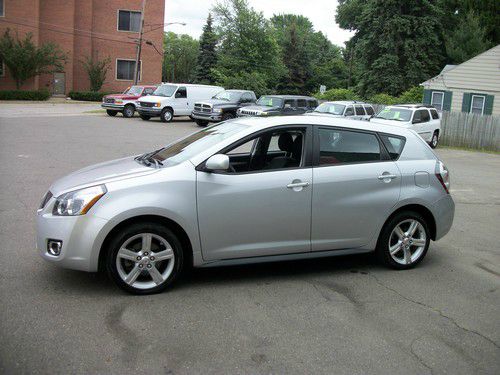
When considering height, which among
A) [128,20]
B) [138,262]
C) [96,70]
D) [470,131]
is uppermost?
[128,20]

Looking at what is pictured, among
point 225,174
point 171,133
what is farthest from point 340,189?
point 171,133

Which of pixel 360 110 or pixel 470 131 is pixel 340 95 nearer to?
pixel 470 131

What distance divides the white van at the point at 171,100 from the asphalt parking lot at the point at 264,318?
890 inches

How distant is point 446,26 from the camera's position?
45.3 meters

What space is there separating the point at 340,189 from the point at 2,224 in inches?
175

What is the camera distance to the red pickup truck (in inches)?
1224

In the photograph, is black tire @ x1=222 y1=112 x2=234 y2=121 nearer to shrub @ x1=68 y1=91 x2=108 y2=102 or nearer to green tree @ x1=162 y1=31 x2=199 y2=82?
shrub @ x1=68 y1=91 x2=108 y2=102

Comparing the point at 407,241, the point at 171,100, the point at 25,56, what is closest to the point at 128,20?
the point at 25,56

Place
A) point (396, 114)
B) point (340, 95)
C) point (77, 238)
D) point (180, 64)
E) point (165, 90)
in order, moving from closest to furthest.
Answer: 1. point (77, 238)
2. point (396, 114)
3. point (165, 90)
4. point (340, 95)
5. point (180, 64)

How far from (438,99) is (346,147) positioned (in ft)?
92.1

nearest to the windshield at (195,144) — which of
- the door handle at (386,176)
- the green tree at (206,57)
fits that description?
the door handle at (386,176)

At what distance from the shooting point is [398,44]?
40.3 m

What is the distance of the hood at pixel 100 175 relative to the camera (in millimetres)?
4910

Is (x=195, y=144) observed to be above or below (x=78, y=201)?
above
